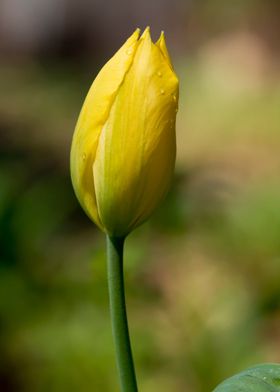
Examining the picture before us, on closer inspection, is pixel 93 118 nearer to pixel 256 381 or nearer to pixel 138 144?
pixel 138 144

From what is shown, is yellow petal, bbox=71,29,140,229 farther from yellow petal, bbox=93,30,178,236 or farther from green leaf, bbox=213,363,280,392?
green leaf, bbox=213,363,280,392

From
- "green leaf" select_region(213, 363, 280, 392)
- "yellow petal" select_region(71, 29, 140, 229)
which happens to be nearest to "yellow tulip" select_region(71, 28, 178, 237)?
"yellow petal" select_region(71, 29, 140, 229)

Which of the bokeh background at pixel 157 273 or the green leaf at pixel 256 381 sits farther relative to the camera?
the bokeh background at pixel 157 273

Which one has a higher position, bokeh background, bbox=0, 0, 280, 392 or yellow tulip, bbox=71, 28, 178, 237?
yellow tulip, bbox=71, 28, 178, 237

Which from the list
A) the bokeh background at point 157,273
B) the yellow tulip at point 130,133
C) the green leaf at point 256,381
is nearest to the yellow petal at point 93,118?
the yellow tulip at point 130,133

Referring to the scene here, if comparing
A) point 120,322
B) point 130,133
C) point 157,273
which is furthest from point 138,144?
point 157,273

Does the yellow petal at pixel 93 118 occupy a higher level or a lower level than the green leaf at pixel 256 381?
higher

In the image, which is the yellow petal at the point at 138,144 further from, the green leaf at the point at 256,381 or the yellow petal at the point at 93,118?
the green leaf at the point at 256,381
